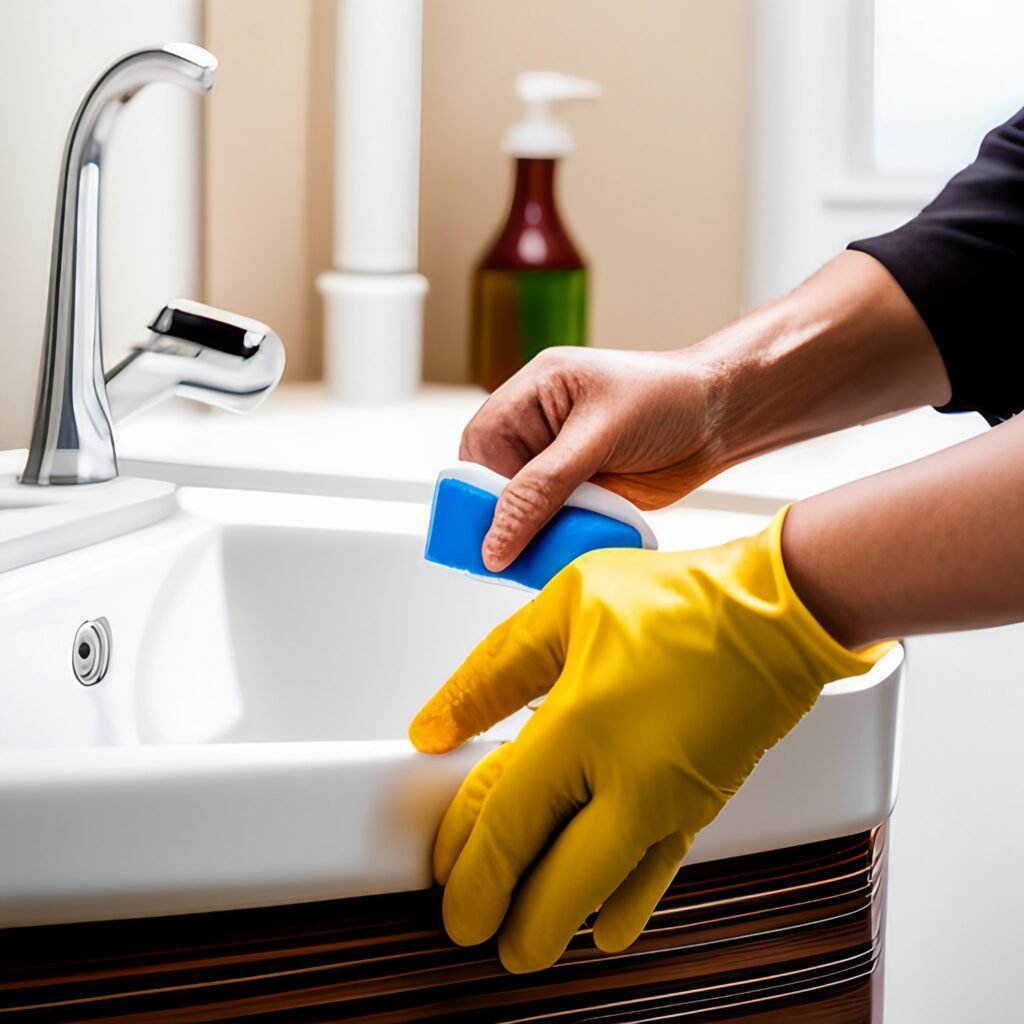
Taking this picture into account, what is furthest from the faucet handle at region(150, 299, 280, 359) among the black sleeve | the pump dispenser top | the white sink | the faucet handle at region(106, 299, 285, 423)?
the pump dispenser top

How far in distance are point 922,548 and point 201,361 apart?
406mm

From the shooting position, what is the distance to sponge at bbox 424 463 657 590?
1.74 feet

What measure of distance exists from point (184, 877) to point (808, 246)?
0.76 meters

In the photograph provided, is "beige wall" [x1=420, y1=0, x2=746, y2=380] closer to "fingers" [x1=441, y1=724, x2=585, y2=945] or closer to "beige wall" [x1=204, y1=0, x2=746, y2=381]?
"beige wall" [x1=204, y1=0, x2=746, y2=381]

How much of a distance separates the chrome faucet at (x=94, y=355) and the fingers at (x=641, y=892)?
1.19ft

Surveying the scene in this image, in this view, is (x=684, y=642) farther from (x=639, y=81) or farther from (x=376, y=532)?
(x=639, y=81)

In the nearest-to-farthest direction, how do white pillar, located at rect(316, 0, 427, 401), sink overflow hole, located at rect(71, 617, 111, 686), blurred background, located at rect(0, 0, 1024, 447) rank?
sink overflow hole, located at rect(71, 617, 111, 686) → blurred background, located at rect(0, 0, 1024, 447) → white pillar, located at rect(316, 0, 427, 401)

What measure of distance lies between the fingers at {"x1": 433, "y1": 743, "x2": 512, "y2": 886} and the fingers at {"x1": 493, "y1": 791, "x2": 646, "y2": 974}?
0.03 metres

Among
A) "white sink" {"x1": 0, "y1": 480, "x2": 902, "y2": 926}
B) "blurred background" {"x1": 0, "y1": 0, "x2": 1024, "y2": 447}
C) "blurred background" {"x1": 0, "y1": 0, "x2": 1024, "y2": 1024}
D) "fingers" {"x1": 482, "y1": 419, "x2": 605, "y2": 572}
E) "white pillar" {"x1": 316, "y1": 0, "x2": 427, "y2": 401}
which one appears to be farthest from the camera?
"white pillar" {"x1": 316, "y1": 0, "x2": 427, "y2": 401}

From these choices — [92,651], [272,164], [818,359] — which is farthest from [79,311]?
[272,164]

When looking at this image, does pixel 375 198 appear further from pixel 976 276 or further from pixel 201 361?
pixel 976 276

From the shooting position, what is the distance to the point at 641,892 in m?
0.44

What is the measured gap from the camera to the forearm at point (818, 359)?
26.0 inches

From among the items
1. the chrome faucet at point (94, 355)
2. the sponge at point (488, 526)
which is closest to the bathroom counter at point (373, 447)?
the chrome faucet at point (94, 355)
